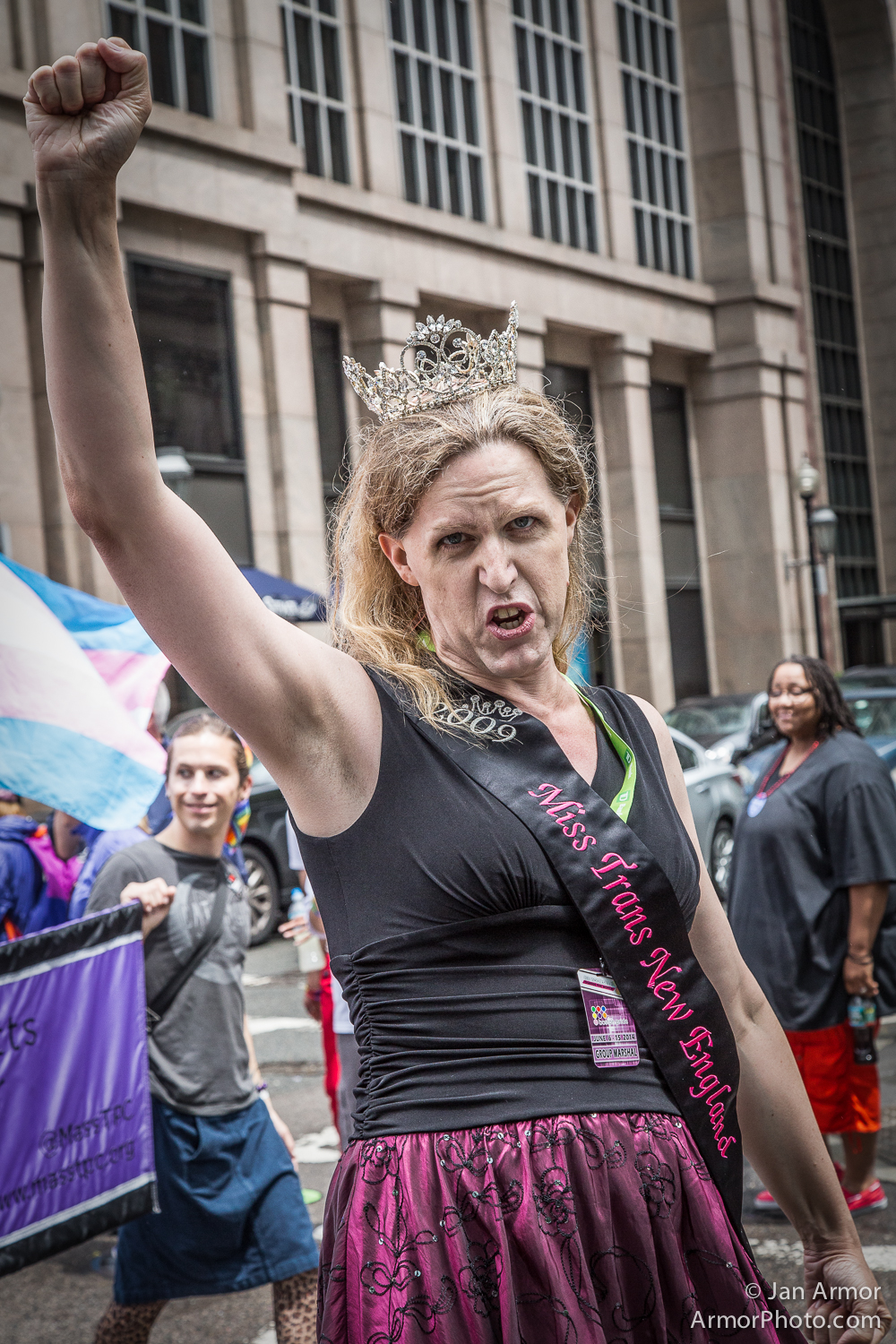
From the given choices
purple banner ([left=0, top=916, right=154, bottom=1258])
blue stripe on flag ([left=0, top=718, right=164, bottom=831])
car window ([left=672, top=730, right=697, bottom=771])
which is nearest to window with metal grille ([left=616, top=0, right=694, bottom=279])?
car window ([left=672, top=730, right=697, bottom=771])

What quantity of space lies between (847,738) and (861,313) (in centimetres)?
2368

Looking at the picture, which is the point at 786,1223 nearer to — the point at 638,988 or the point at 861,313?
the point at 638,988

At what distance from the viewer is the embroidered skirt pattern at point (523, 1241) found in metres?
1.51

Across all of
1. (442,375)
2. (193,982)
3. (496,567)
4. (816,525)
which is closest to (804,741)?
(193,982)

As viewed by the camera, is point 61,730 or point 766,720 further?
point 766,720

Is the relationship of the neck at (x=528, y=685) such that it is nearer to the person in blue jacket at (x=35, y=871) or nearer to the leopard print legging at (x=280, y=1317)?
the leopard print legging at (x=280, y=1317)

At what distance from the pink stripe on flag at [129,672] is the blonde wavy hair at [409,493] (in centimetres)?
301

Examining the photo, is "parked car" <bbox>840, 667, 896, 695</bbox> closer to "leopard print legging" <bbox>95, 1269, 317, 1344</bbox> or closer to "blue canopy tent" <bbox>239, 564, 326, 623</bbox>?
"blue canopy tent" <bbox>239, 564, 326, 623</bbox>

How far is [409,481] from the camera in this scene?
1763 mm

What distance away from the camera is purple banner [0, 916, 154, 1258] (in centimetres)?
→ 348

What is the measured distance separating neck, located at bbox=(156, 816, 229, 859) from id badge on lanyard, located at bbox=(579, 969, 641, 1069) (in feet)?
8.08

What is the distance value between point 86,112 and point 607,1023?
1.18m

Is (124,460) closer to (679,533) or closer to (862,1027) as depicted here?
(862,1027)

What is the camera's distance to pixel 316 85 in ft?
60.4
